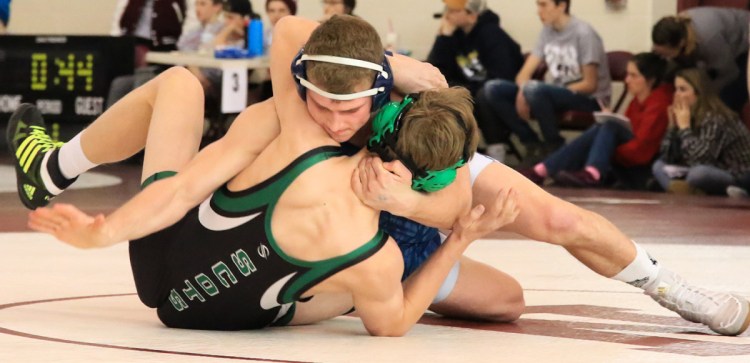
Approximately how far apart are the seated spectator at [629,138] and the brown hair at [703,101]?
34 cm

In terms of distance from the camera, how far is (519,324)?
3.77 metres

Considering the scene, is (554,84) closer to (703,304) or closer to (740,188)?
(740,188)

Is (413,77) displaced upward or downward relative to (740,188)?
upward

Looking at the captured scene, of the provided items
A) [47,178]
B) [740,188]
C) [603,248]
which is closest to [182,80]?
[47,178]

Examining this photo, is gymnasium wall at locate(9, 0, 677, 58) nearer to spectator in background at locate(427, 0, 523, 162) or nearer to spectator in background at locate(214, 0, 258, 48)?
spectator in background at locate(427, 0, 523, 162)

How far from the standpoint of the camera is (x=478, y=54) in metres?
9.54

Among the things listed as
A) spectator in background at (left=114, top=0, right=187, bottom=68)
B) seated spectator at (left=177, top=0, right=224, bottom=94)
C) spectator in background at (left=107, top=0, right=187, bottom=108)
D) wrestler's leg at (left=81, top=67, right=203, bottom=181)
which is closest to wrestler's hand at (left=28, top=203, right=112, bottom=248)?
wrestler's leg at (left=81, top=67, right=203, bottom=181)

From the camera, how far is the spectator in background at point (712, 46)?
860cm

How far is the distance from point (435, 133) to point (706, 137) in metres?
5.39

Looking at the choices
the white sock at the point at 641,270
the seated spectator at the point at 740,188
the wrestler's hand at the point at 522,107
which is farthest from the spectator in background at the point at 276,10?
the white sock at the point at 641,270

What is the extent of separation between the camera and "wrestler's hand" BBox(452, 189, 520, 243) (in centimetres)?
326

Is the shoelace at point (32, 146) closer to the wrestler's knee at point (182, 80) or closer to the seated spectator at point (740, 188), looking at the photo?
the wrestler's knee at point (182, 80)

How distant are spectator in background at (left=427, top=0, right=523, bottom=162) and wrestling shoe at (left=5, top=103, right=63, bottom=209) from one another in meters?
5.64

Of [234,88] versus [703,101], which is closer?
[703,101]
